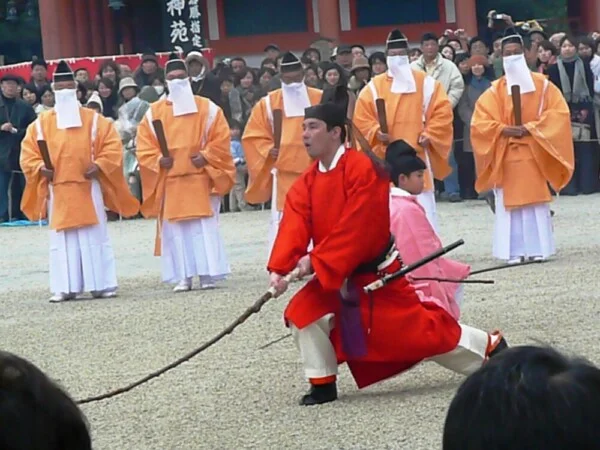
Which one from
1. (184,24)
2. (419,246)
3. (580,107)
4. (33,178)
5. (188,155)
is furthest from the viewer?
(184,24)

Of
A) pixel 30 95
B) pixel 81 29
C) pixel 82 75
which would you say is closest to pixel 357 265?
pixel 30 95

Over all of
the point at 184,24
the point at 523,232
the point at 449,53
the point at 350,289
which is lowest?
the point at 523,232

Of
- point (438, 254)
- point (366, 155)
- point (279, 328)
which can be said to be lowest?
point (279, 328)

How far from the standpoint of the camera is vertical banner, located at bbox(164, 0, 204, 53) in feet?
74.4

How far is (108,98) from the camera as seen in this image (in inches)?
635

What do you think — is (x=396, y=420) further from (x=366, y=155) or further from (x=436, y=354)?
(x=366, y=155)

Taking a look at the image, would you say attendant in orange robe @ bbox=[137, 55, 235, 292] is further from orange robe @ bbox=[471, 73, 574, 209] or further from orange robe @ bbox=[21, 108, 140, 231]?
orange robe @ bbox=[471, 73, 574, 209]

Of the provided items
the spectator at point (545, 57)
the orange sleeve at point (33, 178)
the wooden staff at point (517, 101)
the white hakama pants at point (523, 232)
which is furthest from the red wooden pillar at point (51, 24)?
the wooden staff at point (517, 101)

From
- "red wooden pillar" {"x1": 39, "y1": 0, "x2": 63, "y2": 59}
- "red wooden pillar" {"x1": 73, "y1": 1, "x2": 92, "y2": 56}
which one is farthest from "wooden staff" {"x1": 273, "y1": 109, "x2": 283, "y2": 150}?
"red wooden pillar" {"x1": 73, "y1": 1, "x2": 92, "y2": 56}

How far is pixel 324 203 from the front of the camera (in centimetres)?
587

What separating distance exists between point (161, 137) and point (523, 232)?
269 centimetres

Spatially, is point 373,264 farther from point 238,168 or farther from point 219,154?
point 238,168

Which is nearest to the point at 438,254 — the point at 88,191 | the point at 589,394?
the point at 589,394

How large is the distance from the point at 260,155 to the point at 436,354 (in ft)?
16.6
